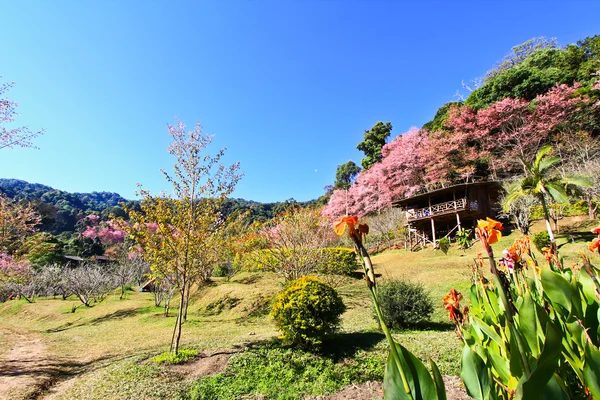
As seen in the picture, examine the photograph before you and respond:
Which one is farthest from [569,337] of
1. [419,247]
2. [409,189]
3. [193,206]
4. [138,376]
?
[409,189]

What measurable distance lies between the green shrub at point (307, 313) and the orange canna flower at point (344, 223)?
15.1 feet

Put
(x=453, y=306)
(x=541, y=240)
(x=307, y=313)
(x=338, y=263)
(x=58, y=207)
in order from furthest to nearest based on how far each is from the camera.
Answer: (x=58, y=207)
(x=338, y=263)
(x=541, y=240)
(x=307, y=313)
(x=453, y=306)

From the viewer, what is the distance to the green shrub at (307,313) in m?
5.30

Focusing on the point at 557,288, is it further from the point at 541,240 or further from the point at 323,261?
the point at 541,240

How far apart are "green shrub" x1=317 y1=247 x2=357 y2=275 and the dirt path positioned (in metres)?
9.87

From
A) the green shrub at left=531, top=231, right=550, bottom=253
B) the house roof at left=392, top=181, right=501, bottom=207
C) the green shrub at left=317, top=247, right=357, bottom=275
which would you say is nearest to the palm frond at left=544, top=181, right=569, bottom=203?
the green shrub at left=317, top=247, right=357, bottom=275

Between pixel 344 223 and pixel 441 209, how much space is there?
22.6 metres

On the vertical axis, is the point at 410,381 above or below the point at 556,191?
below

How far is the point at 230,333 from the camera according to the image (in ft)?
27.5

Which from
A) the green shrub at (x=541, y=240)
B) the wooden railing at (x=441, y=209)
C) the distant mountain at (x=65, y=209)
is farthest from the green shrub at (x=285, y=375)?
the distant mountain at (x=65, y=209)

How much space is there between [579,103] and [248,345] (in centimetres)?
2670

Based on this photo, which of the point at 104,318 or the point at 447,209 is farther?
the point at 447,209

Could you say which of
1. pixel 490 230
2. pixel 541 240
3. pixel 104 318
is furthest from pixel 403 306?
pixel 104 318

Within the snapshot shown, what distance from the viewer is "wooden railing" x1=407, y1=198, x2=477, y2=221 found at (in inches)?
779
